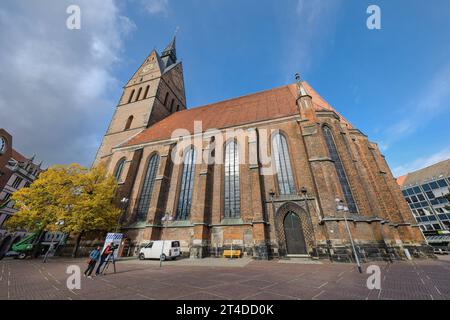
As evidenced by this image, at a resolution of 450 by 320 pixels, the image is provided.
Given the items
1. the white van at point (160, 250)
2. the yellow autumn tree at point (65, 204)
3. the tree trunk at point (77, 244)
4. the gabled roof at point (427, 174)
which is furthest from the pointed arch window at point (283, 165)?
the gabled roof at point (427, 174)

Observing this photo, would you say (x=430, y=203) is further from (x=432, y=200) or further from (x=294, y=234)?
(x=294, y=234)

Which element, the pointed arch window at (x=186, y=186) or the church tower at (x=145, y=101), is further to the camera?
the church tower at (x=145, y=101)

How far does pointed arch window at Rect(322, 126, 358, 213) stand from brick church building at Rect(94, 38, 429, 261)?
0.08 m

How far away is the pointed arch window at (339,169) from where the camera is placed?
13016 millimetres

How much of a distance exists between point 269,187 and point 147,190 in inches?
492

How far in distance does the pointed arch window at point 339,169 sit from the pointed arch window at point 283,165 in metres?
3.38

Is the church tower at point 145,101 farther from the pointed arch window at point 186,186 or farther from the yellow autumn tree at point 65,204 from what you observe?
the pointed arch window at point 186,186

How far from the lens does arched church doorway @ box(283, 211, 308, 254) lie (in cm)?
1268

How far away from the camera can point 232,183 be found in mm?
16172

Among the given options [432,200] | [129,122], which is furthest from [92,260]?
[432,200]

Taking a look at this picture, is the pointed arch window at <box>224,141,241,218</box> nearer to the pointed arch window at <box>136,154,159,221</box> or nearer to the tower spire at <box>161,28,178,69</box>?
the pointed arch window at <box>136,154,159,221</box>

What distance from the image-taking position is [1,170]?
2389 centimetres

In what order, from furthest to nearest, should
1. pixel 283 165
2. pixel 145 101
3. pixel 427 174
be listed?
pixel 427 174 → pixel 145 101 → pixel 283 165

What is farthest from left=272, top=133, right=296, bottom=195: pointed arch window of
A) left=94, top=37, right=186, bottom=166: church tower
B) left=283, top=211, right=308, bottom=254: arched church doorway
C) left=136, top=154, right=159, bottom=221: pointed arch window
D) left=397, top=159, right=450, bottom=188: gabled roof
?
left=397, top=159, right=450, bottom=188: gabled roof
